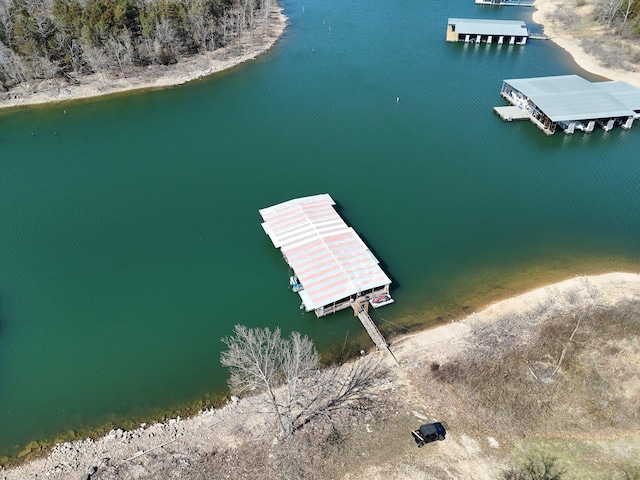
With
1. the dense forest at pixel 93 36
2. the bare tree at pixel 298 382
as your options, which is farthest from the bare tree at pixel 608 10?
the bare tree at pixel 298 382

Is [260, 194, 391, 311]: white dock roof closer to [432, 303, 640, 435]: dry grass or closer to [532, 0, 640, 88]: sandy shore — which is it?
[432, 303, 640, 435]: dry grass

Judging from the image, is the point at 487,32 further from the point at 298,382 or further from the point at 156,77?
the point at 298,382

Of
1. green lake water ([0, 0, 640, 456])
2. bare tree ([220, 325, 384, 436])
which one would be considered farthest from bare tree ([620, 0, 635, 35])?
bare tree ([220, 325, 384, 436])

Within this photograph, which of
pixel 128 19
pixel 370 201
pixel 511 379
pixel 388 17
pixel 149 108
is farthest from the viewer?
pixel 388 17

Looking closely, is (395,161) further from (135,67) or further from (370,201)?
(135,67)

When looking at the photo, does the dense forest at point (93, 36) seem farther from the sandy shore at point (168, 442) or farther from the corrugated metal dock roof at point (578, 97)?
the sandy shore at point (168, 442)

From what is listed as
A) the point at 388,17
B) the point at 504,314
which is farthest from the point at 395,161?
the point at 388,17
